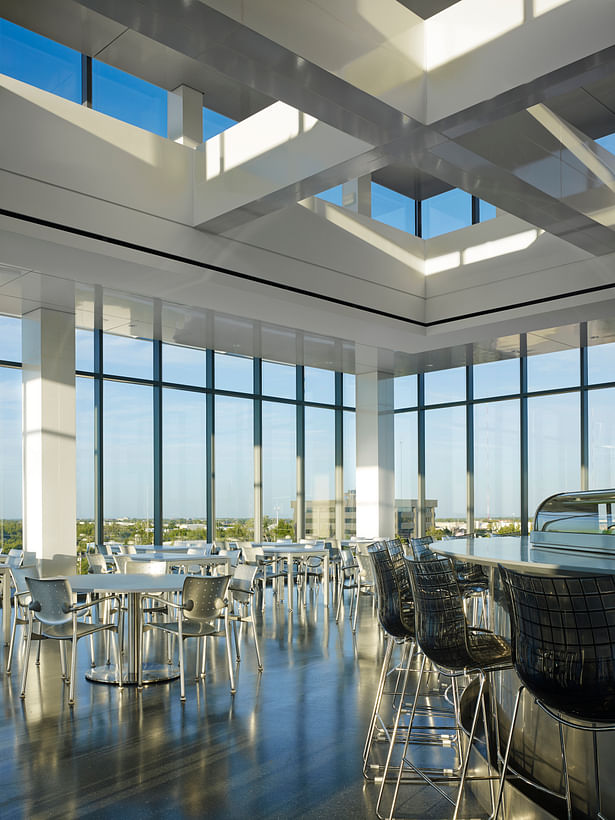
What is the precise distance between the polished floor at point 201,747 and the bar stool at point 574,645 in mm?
1193

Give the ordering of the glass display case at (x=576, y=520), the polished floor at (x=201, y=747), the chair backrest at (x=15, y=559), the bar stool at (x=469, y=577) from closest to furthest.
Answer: the polished floor at (x=201, y=747), the glass display case at (x=576, y=520), the bar stool at (x=469, y=577), the chair backrest at (x=15, y=559)

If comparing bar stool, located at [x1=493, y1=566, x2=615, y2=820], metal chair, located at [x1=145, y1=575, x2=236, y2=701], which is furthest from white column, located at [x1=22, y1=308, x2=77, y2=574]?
bar stool, located at [x1=493, y1=566, x2=615, y2=820]

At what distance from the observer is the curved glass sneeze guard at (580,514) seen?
460cm

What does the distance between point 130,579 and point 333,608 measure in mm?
4373

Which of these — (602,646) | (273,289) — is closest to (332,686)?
(602,646)

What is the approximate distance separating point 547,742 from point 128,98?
275 inches

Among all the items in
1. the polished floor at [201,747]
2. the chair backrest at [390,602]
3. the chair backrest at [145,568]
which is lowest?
the polished floor at [201,747]

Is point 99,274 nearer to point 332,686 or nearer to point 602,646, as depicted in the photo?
point 332,686

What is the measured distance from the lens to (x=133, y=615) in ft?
19.6

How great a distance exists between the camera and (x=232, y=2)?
4.01m

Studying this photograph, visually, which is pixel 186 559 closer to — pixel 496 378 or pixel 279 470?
pixel 279 470

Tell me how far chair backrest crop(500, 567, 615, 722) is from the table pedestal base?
3922mm

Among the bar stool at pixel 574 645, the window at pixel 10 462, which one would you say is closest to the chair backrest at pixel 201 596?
the bar stool at pixel 574 645

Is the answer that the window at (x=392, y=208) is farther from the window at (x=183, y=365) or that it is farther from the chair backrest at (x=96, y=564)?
the chair backrest at (x=96, y=564)
